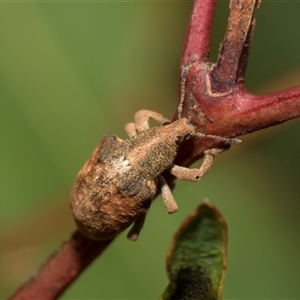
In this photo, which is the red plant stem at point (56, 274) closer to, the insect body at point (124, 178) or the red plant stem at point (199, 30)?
the insect body at point (124, 178)

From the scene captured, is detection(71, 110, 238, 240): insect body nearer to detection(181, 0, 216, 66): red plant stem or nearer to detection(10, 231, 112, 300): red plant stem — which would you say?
detection(10, 231, 112, 300): red plant stem

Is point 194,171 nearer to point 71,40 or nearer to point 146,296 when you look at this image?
point 146,296

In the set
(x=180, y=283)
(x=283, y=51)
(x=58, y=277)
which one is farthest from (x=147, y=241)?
(x=283, y=51)

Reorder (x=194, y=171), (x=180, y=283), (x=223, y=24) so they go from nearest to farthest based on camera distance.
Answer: (x=180, y=283), (x=194, y=171), (x=223, y=24)

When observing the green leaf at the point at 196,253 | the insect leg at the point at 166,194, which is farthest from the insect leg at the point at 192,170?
the green leaf at the point at 196,253

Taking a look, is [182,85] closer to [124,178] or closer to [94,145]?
[124,178]

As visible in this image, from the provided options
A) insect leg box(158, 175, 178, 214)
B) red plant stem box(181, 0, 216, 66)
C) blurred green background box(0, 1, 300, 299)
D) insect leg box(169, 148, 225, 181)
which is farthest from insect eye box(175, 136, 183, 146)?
blurred green background box(0, 1, 300, 299)
